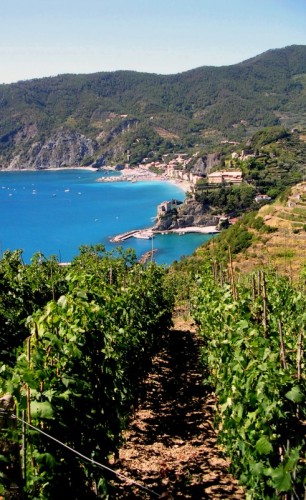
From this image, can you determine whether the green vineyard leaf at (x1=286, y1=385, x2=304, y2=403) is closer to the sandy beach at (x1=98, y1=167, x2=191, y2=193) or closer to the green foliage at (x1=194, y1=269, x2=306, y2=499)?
the green foliage at (x1=194, y1=269, x2=306, y2=499)

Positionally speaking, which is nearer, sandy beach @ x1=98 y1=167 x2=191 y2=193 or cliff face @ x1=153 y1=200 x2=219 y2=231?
cliff face @ x1=153 y1=200 x2=219 y2=231

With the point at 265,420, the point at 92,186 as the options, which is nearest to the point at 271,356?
the point at 265,420

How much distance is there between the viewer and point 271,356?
4.08m

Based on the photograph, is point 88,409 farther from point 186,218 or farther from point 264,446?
point 186,218

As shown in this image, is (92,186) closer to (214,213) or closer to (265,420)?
(214,213)

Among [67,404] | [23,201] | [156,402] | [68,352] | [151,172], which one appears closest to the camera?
[67,404]

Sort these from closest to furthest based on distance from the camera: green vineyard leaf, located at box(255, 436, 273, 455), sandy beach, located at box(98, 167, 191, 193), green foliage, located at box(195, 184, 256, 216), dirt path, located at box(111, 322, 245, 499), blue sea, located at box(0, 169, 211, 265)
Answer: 1. green vineyard leaf, located at box(255, 436, 273, 455)
2. dirt path, located at box(111, 322, 245, 499)
3. blue sea, located at box(0, 169, 211, 265)
4. green foliage, located at box(195, 184, 256, 216)
5. sandy beach, located at box(98, 167, 191, 193)

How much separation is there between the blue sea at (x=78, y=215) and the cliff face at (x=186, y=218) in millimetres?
3742

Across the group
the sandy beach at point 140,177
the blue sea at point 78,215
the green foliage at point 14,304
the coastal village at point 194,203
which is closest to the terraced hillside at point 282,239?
the blue sea at point 78,215

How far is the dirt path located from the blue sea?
1595 inches

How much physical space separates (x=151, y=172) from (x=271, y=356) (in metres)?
163

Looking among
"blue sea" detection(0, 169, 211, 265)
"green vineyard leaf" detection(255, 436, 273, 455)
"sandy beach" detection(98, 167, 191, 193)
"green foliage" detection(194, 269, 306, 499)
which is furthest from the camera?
"sandy beach" detection(98, 167, 191, 193)

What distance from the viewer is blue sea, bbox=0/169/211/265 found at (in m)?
70.6

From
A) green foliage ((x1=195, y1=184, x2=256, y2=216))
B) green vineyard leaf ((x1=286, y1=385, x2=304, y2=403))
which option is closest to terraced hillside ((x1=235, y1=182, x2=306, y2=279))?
green foliage ((x1=195, y1=184, x2=256, y2=216))
